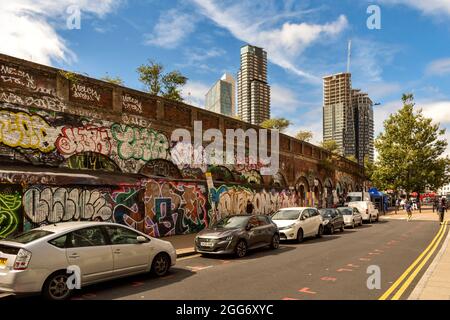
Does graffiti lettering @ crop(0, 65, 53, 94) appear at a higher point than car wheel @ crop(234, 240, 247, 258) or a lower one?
higher

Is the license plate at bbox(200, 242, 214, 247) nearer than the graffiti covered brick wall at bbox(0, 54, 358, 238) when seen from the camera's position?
Yes

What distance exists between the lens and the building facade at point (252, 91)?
2675 inches

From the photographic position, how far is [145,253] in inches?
360

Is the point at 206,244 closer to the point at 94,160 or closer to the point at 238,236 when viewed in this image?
the point at 238,236

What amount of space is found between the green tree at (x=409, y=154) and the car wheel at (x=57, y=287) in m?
53.2

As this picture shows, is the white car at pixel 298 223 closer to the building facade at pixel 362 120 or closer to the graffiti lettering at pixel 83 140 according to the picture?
the graffiti lettering at pixel 83 140

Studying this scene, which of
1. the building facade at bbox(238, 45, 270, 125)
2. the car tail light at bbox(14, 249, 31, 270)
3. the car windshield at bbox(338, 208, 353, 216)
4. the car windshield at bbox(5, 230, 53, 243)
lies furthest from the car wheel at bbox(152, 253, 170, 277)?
the building facade at bbox(238, 45, 270, 125)

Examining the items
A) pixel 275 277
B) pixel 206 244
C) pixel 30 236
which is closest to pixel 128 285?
pixel 30 236

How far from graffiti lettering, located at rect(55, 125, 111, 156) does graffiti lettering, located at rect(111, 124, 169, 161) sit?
1.98 feet

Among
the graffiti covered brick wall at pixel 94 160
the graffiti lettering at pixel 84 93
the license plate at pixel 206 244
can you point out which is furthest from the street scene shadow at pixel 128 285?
the graffiti lettering at pixel 84 93

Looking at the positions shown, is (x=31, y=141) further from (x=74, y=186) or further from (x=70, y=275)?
(x=70, y=275)

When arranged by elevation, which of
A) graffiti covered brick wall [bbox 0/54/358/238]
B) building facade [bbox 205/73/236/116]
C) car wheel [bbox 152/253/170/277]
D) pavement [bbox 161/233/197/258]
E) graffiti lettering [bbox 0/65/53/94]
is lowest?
pavement [bbox 161/233/197/258]

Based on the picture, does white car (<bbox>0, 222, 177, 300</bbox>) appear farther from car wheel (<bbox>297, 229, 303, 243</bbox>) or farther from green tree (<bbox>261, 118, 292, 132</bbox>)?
green tree (<bbox>261, 118, 292, 132</bbox>)

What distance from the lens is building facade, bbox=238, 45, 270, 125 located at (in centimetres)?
6794
